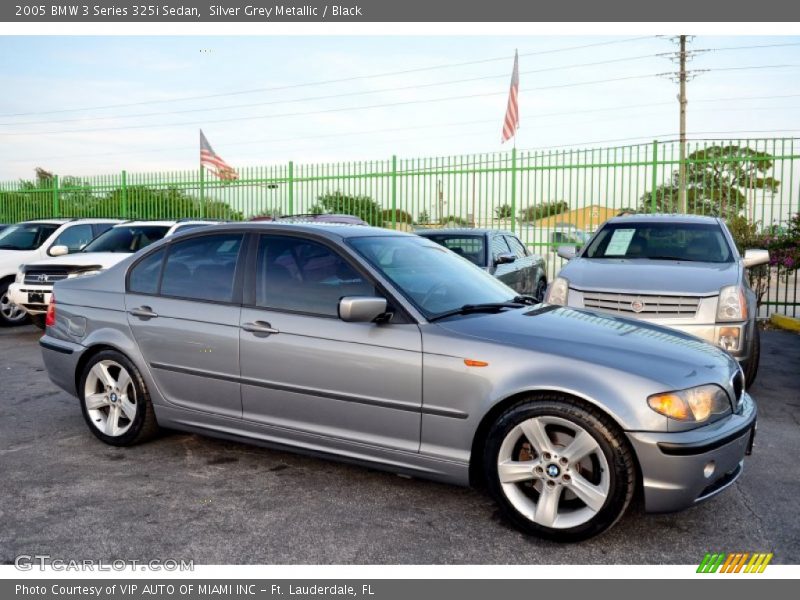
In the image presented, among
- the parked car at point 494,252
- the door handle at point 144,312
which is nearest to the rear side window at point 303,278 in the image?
the door handle at point 144,312

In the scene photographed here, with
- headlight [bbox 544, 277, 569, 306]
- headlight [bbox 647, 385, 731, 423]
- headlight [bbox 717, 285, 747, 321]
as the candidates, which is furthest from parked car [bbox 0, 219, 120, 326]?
headlight [bbox 647, 385, 731, 423]

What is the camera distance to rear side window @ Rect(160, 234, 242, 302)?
4.54m

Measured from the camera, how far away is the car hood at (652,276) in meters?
6.35

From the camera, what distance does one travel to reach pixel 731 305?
6180mm

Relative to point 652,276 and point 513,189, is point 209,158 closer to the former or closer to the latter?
point 513,189

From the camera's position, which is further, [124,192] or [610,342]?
[124,192]

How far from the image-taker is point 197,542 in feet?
11.3

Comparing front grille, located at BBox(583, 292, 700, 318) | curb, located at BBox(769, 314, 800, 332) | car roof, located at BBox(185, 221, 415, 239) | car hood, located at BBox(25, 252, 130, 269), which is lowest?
curb, located at BBox(769, 314, 800, 332)

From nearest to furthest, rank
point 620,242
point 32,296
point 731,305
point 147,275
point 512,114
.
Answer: point 147,275, point 731,305, point 620,242, point 32,296, point 512,114

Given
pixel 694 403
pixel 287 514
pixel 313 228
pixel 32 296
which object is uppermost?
pixel 313 228

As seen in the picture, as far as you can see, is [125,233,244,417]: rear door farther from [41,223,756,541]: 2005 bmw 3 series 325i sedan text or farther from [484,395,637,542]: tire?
[484,395,637,542]: tire

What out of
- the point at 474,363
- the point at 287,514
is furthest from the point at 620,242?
the point at 287,514

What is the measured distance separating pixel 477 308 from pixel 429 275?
401 mm

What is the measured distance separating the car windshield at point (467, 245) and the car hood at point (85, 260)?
14.1ft
